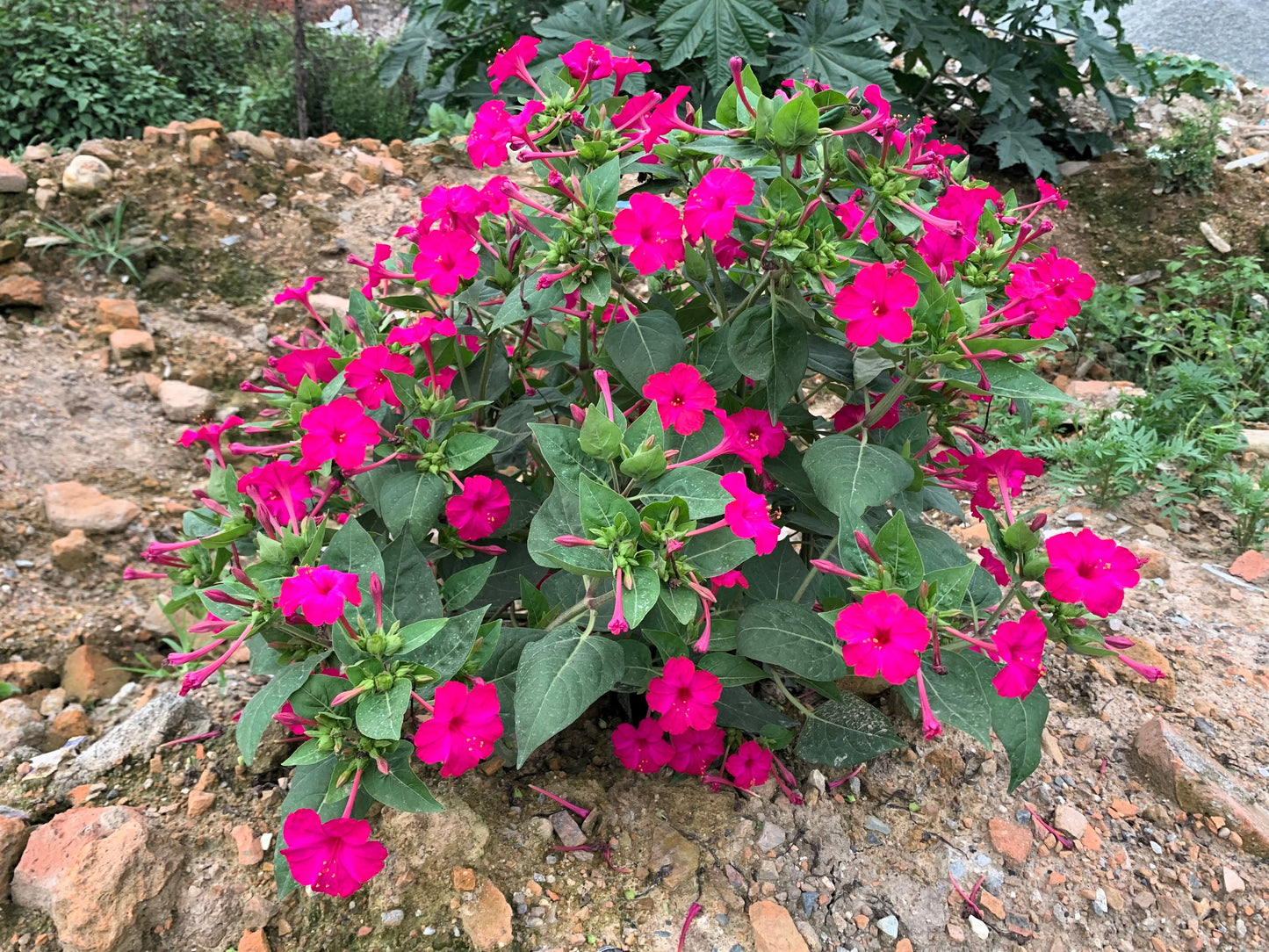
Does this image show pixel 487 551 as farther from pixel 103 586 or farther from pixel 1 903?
pixel 103 586

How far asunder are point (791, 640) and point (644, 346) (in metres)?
0.57

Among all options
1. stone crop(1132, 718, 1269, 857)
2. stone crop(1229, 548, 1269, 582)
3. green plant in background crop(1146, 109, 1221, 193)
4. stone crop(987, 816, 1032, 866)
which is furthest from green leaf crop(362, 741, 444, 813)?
green plant in background crop(1146, 109, 1221, 193)

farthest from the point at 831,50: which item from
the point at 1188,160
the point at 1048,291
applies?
the point at 1048,291

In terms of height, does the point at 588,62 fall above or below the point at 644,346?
above

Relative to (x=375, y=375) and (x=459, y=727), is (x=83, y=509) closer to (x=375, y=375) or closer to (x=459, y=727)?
(x=375, y=375)

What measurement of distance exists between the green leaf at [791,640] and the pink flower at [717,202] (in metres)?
0.63

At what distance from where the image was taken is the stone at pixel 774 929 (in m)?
1.51

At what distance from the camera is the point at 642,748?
169cm

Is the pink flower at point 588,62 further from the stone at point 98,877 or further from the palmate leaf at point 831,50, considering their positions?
the palmate leaf at point 831,50

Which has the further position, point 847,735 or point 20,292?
point 20,292

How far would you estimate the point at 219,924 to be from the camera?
1.50 m

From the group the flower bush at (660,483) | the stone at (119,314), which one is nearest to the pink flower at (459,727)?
the flower bush at (660,483)

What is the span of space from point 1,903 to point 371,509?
92cm

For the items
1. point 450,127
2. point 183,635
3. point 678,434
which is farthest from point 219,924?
point 450,127
